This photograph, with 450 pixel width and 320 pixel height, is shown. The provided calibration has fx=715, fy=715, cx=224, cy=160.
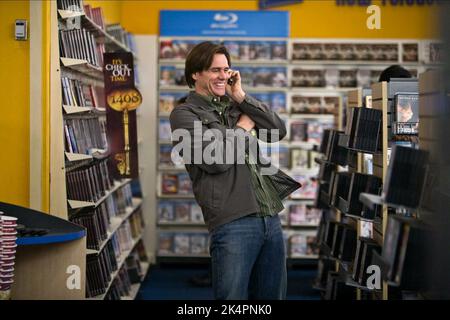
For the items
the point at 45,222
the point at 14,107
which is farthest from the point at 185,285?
the point at 14,107

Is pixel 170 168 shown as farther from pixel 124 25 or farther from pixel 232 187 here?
pixel 232 187

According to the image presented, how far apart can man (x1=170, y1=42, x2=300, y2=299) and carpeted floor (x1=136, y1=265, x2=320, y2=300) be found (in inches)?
157

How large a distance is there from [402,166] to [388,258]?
0.29 m

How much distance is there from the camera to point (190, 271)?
27.2 ft

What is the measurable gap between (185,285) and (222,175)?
4.77 meters

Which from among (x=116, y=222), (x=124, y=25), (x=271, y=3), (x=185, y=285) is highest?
(x=271, y=3)

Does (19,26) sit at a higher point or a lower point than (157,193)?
higher

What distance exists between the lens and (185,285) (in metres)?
7.48

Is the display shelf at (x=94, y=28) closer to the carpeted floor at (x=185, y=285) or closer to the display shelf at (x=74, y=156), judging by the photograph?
the display shelf at (x=74, y=156)

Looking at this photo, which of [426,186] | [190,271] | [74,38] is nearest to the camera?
[426,186]

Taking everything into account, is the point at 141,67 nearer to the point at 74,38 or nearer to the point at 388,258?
the point at 74,38
